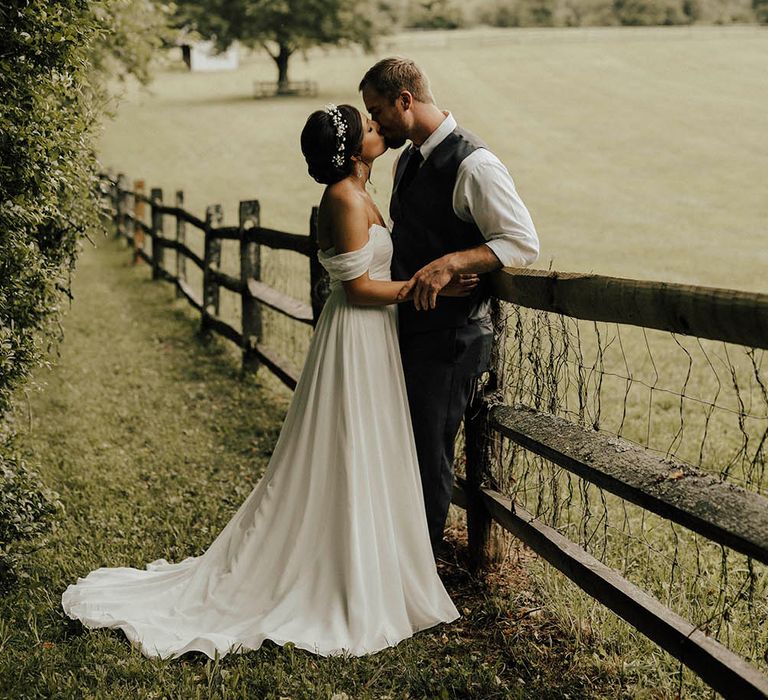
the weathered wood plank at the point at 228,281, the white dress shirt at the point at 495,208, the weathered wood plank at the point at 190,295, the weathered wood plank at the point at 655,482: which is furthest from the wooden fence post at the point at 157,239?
the weathered wood plank at the point at 655,482

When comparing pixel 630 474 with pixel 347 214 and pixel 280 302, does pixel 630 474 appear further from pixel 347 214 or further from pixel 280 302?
pixel 280 302

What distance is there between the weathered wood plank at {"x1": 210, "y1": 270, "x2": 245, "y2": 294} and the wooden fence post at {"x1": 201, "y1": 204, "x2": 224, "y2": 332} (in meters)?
0.09

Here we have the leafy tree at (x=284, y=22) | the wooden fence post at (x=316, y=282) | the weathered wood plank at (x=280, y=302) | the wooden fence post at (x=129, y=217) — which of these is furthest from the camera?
the leafy tree at (x=284, y=22)

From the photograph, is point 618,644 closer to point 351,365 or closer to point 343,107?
point 351,365

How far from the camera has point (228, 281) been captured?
29.0 feet

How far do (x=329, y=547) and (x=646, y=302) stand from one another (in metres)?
1.74

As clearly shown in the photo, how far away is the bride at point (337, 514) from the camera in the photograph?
360 centimetres

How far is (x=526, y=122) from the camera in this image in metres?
32.8

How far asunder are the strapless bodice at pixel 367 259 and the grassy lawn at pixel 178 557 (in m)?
1.51

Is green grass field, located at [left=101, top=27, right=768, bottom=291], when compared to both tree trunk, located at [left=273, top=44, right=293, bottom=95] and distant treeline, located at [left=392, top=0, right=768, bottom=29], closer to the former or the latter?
tree trunk, located at [left=273, top=44, right=293, bottom=95]

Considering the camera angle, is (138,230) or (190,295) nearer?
(190,295)

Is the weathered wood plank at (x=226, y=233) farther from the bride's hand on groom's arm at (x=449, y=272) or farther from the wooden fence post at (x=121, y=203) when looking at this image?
the wooden fence post at (x=121, y=203)

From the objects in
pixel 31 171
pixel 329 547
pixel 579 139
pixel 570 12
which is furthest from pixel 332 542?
pixel 570 12

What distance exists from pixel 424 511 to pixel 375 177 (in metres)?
20.4
